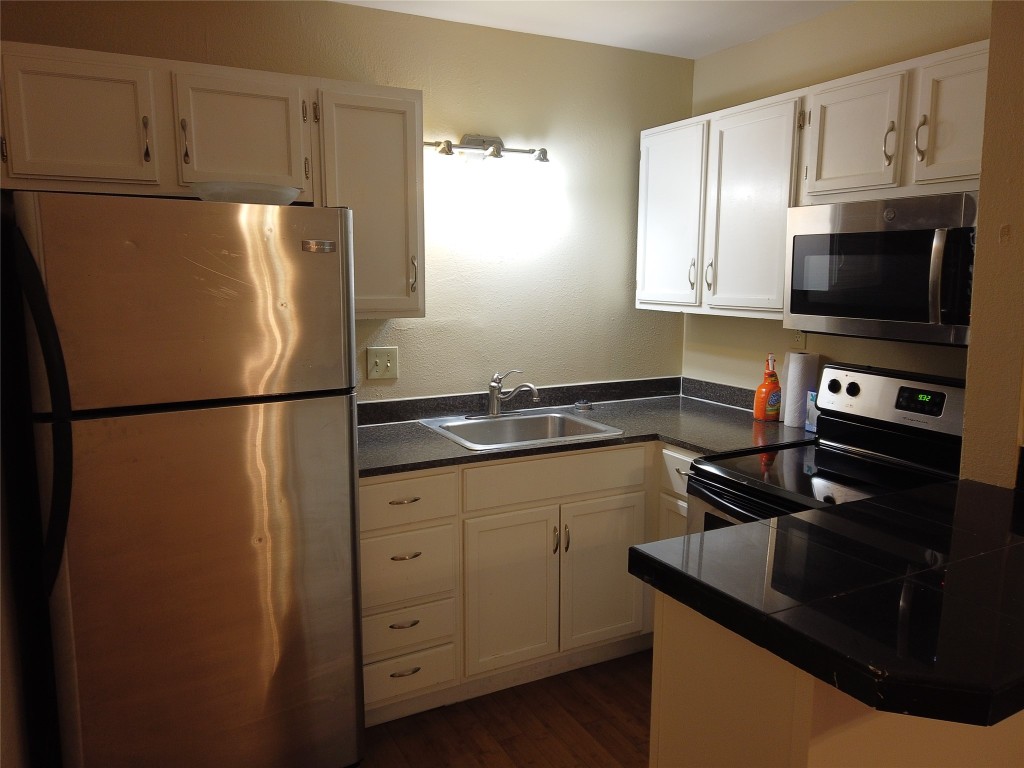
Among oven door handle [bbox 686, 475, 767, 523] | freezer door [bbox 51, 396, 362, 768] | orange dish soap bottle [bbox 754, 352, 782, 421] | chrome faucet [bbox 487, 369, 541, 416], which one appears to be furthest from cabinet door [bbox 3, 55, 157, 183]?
orange dish soap bottle [bbox 754, 352, 782, 421]

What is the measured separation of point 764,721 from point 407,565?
152 centimetres

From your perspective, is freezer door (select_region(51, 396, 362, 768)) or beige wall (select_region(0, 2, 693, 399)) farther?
beige wall (select_region(0, 2, 693, 399))

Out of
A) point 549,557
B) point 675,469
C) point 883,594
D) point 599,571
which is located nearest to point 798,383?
point 675,469

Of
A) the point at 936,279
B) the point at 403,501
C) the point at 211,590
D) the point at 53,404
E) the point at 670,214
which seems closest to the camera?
the point at 53,404

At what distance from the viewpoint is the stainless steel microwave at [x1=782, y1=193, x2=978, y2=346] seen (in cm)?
199

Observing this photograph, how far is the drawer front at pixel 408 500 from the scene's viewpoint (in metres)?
2.29

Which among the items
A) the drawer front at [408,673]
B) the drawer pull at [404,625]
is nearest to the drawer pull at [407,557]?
the drawer pull at [404,625]

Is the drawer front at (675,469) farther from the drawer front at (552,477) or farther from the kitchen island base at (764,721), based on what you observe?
the kitchen island base at (764,721)

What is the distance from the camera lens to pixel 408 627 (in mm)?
2400

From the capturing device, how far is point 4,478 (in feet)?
5.65

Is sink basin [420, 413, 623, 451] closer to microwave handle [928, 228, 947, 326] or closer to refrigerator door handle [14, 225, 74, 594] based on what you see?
microwave handle [928, 228, 947, 326]

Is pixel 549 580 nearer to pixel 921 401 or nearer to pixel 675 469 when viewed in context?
pixel 675 469

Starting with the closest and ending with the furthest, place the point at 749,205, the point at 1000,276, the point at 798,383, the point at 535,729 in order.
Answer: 1. the point at 1000,276
2. the point at 535,729
3. the point at 749,205
4. the point at 798,383

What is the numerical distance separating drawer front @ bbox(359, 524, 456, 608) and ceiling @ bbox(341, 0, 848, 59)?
70.5 inches
